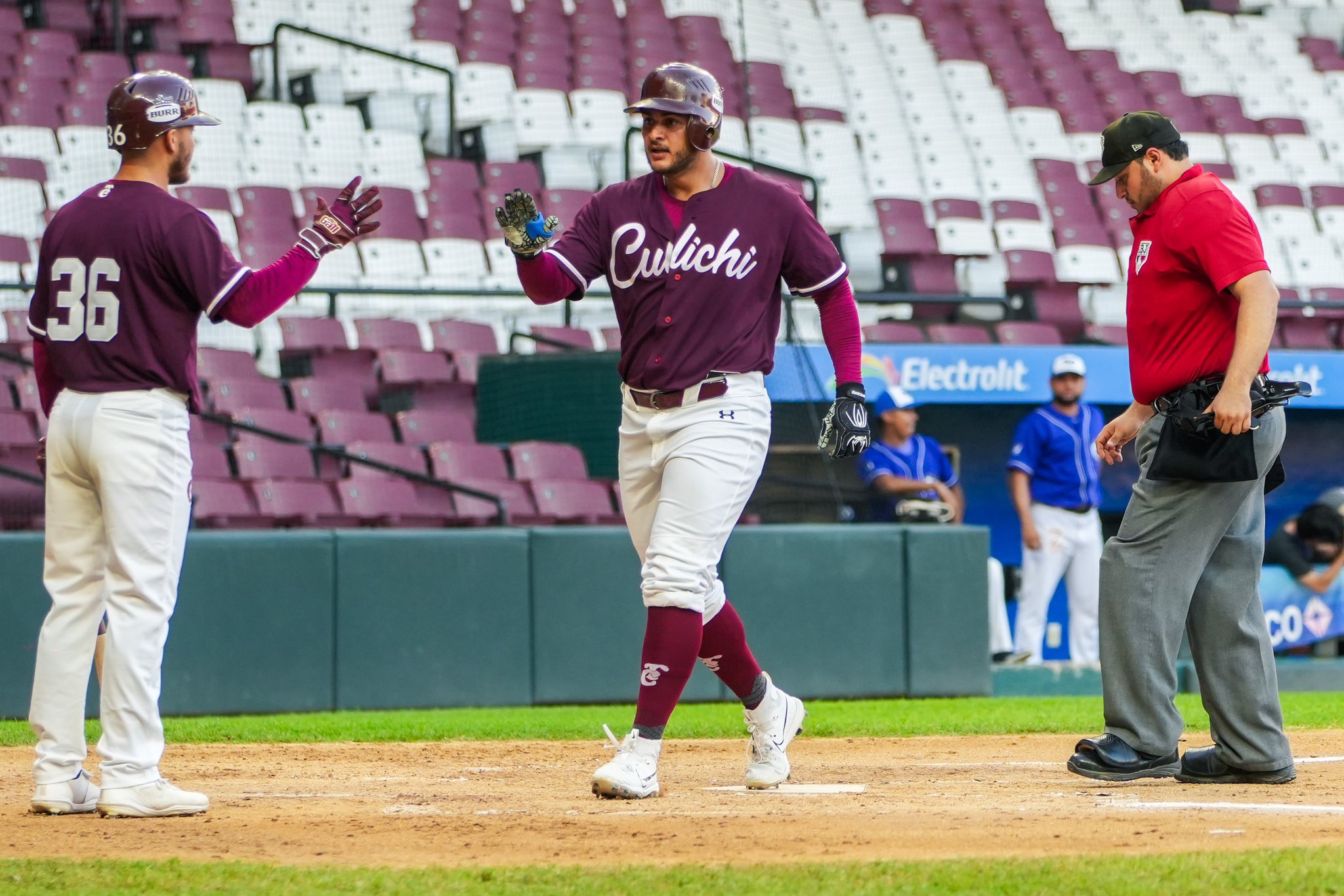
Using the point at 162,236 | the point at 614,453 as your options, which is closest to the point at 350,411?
the point at 614,453

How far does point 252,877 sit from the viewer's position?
321 cm

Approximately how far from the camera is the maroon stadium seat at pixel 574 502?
9.83 m

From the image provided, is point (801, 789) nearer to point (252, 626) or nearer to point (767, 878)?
point (767, 878)

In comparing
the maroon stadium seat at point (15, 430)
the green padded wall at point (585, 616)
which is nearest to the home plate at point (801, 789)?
the green padded wall at point (585, 616)

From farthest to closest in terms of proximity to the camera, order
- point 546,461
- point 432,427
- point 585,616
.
A: 1. point 432,427
2. point 546,461
3. point 585,616

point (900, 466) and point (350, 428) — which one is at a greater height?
point (350, 428)

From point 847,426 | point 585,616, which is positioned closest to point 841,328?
point 847,426

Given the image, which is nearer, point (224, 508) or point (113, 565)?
point (113, 565)

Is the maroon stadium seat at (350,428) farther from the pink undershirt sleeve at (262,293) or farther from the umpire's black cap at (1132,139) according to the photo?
the umpire's black cap at (1132,139)

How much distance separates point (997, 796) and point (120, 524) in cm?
233

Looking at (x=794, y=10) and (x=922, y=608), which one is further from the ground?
(x=794, y=10)

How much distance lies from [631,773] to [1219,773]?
164 centimetres

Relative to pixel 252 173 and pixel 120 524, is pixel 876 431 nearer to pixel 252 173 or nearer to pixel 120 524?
pixel 252 173

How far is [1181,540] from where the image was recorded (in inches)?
179
